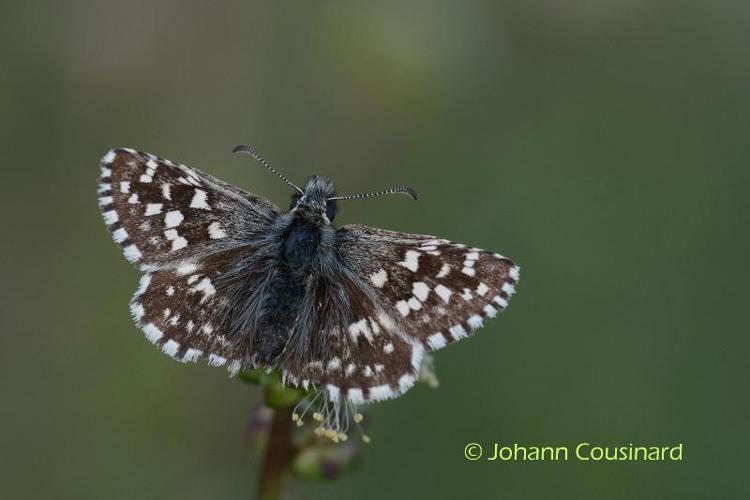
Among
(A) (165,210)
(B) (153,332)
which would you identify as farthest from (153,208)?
(B) (153,332)

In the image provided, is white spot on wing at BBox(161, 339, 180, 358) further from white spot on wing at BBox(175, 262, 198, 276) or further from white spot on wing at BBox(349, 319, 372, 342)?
white spot on wing at BBox(349, 319, 372, 342)

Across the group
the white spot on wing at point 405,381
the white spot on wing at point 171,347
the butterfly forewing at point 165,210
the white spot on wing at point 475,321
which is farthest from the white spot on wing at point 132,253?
the white spot on wing at point 475,321

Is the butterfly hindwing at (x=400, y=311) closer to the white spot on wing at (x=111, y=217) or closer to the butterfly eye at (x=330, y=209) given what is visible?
the butterfly eye at (x=330, y=209)

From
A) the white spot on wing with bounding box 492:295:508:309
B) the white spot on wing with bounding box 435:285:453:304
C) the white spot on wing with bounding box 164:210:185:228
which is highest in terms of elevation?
the white spot on wing with bounding box 164:210:185:228

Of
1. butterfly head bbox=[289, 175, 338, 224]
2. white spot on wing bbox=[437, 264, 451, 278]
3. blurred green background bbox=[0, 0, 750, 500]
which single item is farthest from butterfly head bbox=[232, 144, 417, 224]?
blurred green background bbox=[0, 0, 750, 500]

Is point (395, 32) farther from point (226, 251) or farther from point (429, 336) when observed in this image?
point (429, 336)

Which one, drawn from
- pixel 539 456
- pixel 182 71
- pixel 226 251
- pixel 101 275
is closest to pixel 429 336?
pixel 226 251

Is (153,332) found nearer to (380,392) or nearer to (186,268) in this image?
(186,268)
